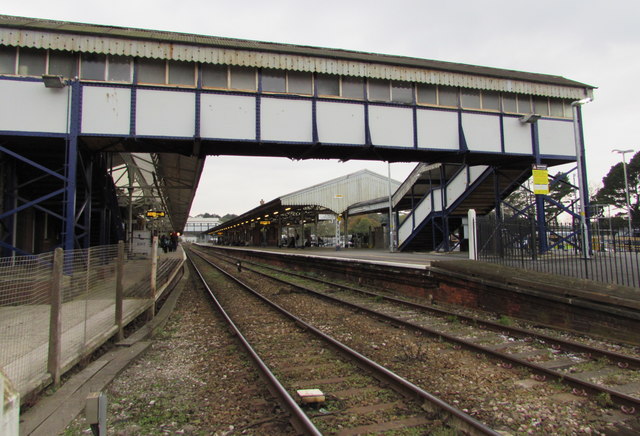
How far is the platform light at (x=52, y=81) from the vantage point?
1052cm

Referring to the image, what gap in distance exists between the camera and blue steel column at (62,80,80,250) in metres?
10.8

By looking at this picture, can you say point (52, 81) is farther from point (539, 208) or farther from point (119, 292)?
point (539, 208)

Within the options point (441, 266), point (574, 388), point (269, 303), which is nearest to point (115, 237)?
point (269, 303)

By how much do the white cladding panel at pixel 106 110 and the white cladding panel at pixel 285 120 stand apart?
4.07m

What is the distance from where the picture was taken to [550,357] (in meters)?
5.66

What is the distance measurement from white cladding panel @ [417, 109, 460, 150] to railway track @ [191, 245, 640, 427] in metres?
7.45

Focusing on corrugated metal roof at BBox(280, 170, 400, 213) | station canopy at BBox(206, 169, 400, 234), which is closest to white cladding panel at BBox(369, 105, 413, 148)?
station canopy at BBox(206, 169, 400, 234)

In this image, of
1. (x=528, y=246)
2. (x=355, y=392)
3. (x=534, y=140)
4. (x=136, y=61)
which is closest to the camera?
(x=355, y=392)

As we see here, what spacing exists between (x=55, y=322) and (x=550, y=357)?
6527mm

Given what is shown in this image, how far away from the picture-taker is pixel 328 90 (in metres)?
13.4

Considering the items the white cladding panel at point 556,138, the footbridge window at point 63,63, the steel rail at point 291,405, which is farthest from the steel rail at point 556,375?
the white cladding panel at point 556,138

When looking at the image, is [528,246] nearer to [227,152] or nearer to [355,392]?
[355,392]

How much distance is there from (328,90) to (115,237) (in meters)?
14.4

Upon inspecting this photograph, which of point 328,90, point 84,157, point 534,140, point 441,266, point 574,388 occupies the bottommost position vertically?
point 574,388
